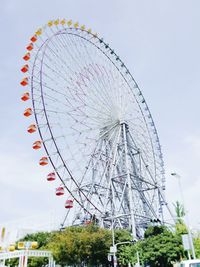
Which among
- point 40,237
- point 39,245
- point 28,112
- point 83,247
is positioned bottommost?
point 83,247

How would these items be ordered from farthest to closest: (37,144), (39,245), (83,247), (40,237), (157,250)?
(40,237) → (39,245) → (83,247) → (157,250) → (37,144)

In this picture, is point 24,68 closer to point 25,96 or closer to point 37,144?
point 25,96

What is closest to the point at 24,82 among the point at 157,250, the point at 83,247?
the point at 83,247

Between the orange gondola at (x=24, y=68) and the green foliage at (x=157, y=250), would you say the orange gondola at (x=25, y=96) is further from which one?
the green foliage at (x=157, y=250)

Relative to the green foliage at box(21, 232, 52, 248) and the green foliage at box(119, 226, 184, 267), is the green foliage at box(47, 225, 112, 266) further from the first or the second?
the green foliage at box(21, 232, 52, 248)

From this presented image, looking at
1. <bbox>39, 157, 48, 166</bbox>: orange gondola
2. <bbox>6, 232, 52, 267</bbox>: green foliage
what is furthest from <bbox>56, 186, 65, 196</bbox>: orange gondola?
<bbox>6, 232, 52, 267</bbox>: green foliage

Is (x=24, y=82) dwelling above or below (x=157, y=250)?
above

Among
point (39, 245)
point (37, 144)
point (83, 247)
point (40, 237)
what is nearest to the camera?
point (37, 144)

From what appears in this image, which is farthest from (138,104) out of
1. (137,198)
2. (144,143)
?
(137,198)

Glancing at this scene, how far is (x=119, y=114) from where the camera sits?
32.3m

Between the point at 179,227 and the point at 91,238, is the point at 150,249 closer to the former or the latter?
the point at 179,227

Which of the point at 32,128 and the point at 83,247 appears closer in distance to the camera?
the point at 32,128

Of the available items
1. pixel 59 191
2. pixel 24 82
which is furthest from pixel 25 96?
pixel 59 191

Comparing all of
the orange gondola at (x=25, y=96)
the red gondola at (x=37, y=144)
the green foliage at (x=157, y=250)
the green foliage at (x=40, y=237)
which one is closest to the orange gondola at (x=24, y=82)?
the orange gondola at (x=25, y=96)
